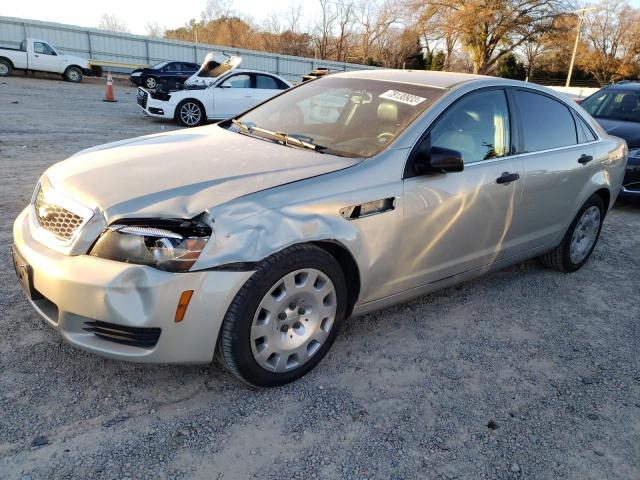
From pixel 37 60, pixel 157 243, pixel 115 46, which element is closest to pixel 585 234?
pixel 157 243

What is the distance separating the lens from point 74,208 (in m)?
2.55

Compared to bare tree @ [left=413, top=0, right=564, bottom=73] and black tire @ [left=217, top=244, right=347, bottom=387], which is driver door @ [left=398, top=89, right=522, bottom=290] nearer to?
black tire @ [left=217, top=244, right=347, bottom=387]

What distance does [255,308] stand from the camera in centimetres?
252

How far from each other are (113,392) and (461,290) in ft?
8.83

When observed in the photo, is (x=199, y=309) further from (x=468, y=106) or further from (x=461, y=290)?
(x=461, y=290)

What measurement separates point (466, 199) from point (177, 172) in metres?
1.77

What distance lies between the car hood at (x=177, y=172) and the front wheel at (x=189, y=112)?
9.47 m

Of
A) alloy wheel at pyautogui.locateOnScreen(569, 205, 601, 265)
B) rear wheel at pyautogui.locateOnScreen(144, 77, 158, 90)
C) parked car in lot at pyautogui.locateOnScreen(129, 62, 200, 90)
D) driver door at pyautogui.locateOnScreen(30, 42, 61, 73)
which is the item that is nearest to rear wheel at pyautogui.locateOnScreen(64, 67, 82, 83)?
driver door at pyautogui.locateOnScreen(30, 42, 61, 73)

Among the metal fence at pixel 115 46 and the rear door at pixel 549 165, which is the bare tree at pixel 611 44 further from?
the rear door at pixel 549 165

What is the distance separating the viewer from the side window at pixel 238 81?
41.8ft

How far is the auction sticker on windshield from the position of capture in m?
3.39

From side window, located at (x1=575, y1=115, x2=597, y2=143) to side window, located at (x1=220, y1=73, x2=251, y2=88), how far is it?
31.8ft

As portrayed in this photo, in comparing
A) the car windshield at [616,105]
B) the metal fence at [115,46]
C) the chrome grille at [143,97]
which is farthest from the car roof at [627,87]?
the metal fence at [115,46]

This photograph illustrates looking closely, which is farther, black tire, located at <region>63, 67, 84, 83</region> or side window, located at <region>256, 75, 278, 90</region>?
black tire, located at <region>63, 67, 84, 83</region>
